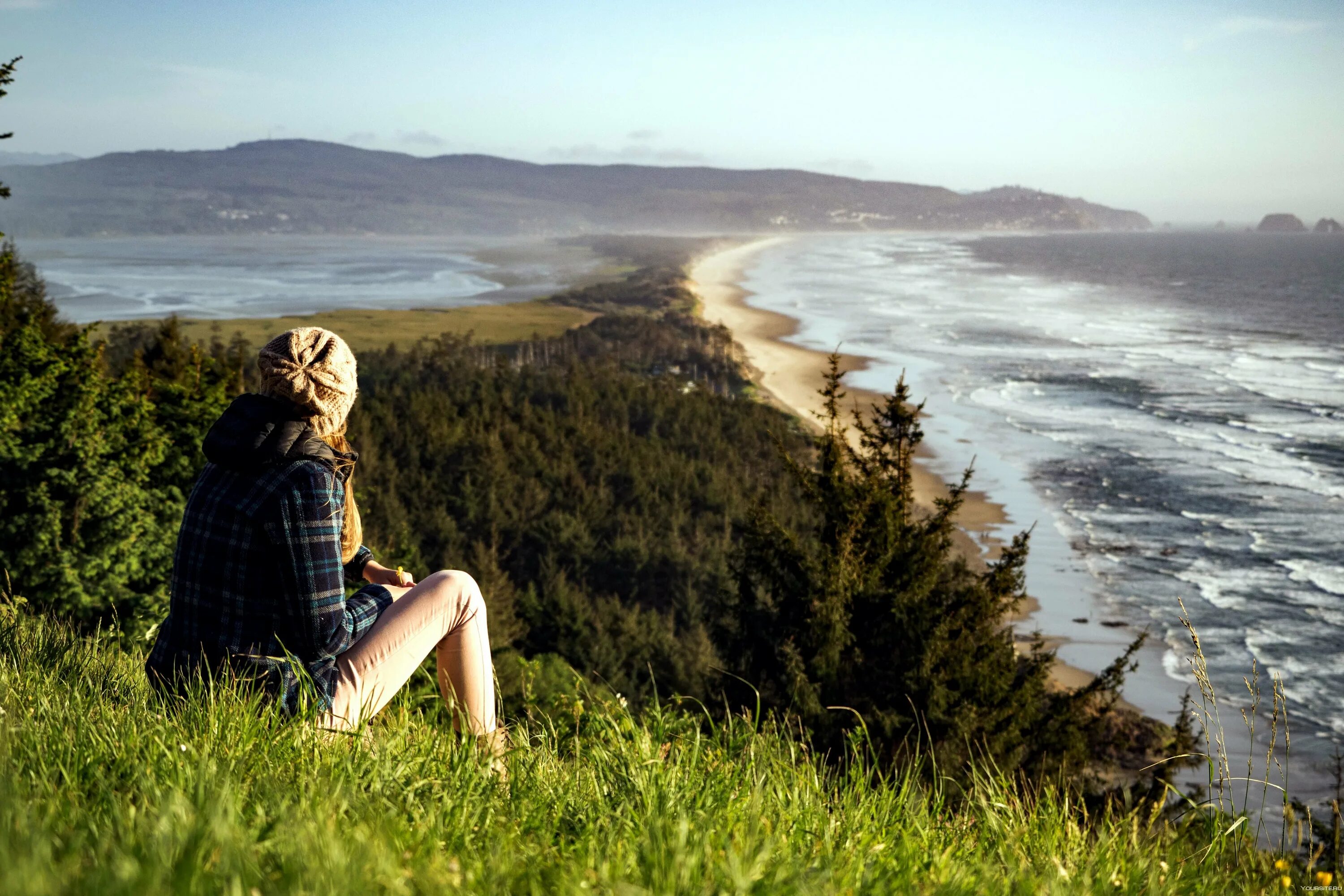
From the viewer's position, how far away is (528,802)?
2170 millimetres

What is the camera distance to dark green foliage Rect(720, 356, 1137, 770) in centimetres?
1185

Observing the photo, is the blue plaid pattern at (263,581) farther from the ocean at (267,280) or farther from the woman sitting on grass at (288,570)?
the ocean at (267,280)

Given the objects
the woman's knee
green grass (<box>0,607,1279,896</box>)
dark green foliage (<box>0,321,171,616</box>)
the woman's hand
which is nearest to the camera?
green grass (<box>0,607,1279,896</box>)

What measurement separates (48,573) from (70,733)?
29.8ft

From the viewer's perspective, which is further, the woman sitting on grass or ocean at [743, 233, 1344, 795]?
ocean at [743, 233, 1344, 795]

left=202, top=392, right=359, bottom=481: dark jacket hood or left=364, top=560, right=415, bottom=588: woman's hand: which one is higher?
left=202, top=392, right=359, bottom=481: dark jacket hood

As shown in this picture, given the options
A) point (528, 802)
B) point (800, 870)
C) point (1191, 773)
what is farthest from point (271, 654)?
point (1191, 773)

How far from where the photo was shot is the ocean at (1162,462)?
18.1 metres

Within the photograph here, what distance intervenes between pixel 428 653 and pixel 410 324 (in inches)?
3014

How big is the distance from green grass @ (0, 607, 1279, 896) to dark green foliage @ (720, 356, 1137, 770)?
29.4 ft

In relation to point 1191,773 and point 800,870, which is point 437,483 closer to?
point 1191,773

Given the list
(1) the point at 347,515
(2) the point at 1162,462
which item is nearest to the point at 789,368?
(2) the point at 1162,462

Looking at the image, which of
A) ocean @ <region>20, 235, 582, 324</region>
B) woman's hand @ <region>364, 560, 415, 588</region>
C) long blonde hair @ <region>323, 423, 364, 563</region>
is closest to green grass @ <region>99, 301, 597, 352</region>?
ocean @ <region>20, 235, 582, 324</region>

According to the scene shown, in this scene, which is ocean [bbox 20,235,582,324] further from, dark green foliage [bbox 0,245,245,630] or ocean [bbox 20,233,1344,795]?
dark green foliage [bbox 0,245,245,630]
